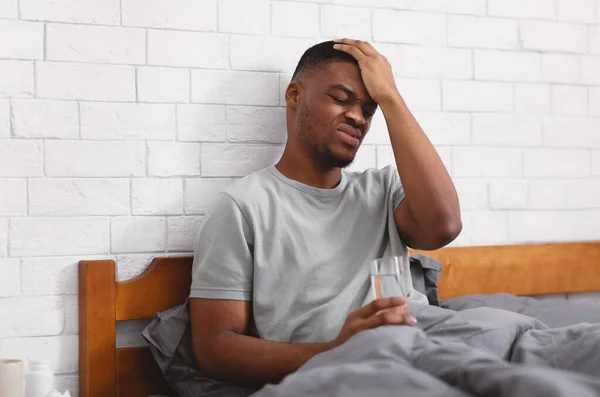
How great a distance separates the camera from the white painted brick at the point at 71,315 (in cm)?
174

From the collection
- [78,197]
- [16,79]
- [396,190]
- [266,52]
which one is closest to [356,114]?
[396,190]

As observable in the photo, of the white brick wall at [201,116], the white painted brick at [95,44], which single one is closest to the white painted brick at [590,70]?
the white brick wall at [201,116]

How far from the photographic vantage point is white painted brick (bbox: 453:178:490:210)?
2141 millimetres

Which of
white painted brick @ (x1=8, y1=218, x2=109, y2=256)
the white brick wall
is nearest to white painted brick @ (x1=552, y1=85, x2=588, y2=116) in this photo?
the white brick wall

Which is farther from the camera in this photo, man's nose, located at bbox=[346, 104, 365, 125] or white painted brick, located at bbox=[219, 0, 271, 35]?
white painted brick, located at bbox=[219, 0, 271, 35]

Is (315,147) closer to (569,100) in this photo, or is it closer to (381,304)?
(381,304)

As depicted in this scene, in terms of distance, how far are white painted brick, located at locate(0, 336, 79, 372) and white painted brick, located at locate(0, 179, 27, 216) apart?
0.94 feet

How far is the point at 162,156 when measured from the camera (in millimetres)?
1827

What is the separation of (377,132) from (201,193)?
51 cm

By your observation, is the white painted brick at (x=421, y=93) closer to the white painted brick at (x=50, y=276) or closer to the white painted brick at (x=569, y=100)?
the white painted brick at (x=569, y=100)

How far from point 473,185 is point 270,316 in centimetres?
81

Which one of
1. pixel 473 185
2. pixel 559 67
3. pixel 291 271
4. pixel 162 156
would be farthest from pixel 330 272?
pixel 559 67

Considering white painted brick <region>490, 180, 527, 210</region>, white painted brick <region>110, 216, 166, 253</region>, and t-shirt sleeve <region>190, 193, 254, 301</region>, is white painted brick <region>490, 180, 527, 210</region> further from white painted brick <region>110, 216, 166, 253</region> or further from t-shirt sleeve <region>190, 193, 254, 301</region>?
white painted brick <region>110, 216, 166, 253</region>

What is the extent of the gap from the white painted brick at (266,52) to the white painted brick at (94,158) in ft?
1.08
